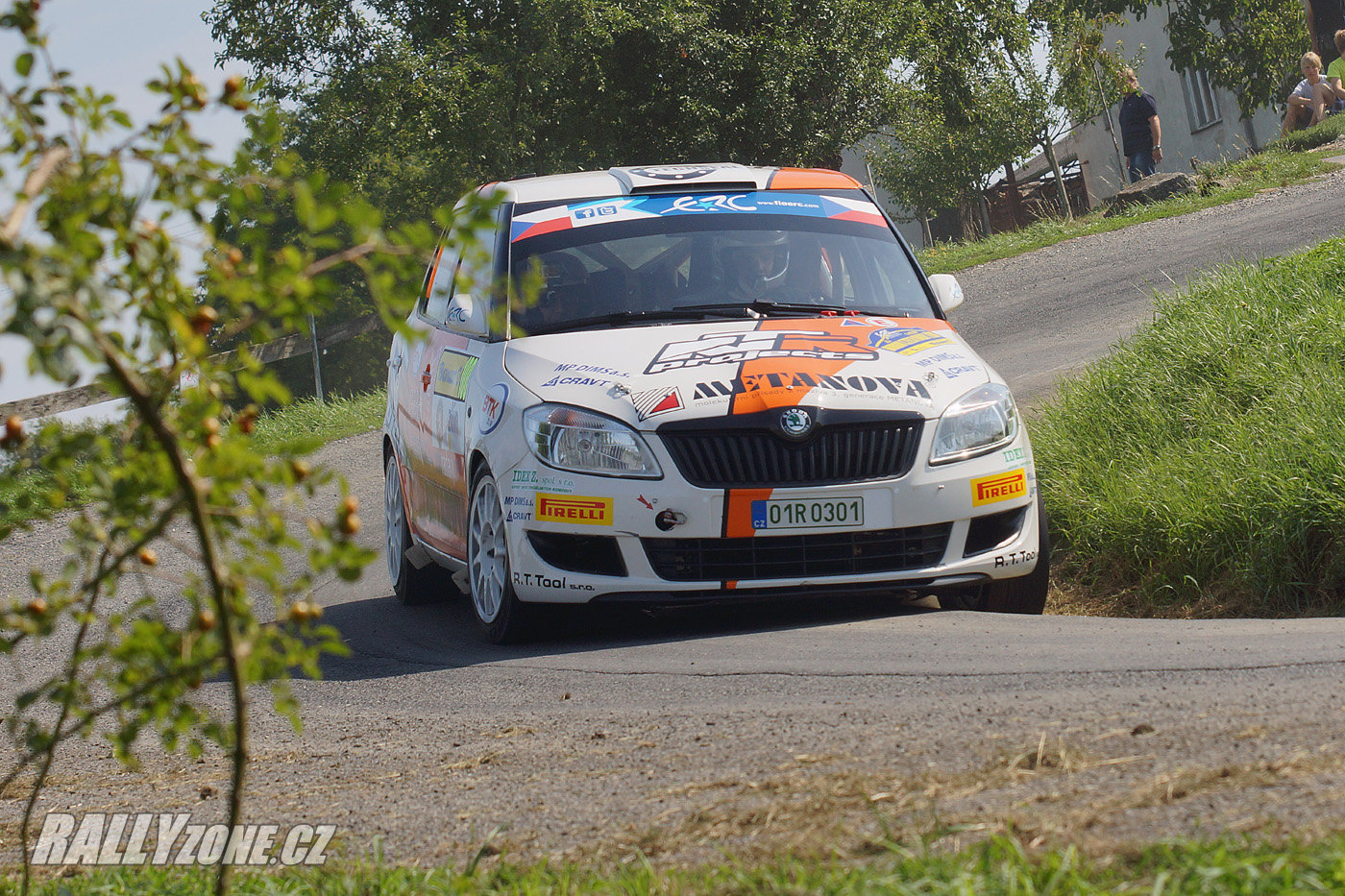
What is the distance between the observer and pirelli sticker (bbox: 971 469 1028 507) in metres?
5.83

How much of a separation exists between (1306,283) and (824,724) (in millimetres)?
5965

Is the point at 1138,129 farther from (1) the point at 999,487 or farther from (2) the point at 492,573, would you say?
(2) the point at 492,573

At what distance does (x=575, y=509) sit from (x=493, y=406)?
2.22 feet

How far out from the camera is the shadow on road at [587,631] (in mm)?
5996

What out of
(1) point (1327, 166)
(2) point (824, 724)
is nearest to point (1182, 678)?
(2) point (824, 724)

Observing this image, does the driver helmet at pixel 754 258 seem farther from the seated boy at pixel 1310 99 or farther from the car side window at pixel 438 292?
the seated boy at pixel 1310 99

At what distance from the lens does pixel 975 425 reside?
5887mm

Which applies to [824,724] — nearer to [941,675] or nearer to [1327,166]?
[941,675]

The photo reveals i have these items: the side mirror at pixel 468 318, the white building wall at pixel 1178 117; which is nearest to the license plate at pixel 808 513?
the side mirror at pixel 468 318

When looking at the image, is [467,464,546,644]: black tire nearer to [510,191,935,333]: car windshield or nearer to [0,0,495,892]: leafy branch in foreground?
[510,191,935,333]: car windshield

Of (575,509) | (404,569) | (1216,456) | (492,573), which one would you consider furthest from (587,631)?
(1216,456)

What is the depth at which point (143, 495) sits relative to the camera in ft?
7.57

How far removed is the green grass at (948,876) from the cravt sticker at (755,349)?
123 inches

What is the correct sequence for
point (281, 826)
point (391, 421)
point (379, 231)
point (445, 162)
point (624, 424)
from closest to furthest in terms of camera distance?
point (379, 231) < point (281, 826) < point (624, 424) < point (391, 421) < point (445, 162)
